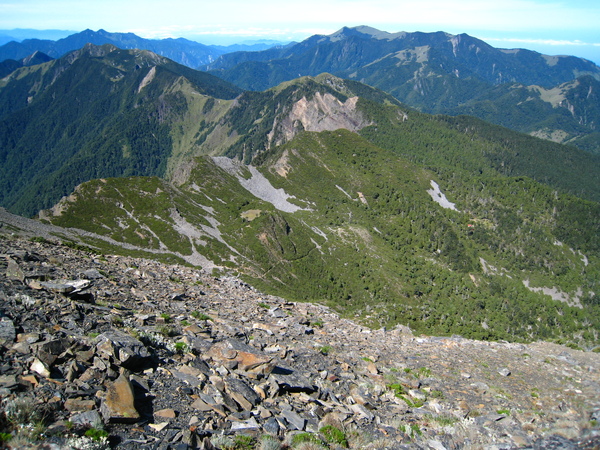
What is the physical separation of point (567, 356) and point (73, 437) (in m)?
38.2

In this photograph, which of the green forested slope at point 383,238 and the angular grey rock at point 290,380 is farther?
the green forested slope at point 383,238

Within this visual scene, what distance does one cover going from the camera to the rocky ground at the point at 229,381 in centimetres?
1183

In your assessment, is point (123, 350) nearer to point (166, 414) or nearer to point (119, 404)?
point (119, 404)

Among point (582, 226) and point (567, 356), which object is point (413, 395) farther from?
point (582, 226)

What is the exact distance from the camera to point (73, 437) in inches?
403

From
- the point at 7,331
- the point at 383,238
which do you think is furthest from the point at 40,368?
the point at 383,238

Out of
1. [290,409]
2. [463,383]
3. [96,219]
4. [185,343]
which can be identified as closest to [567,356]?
[463,383]

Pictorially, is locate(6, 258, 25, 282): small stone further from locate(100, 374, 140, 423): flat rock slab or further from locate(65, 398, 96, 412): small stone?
locate(65, 398, 96, 412): small stone

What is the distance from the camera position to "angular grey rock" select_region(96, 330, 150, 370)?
48.0 feet

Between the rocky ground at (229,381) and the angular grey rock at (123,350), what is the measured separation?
0.19 feet

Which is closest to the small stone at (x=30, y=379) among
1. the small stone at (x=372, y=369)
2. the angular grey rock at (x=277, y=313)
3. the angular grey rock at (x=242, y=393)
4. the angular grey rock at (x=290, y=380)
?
the angular grey rock at (x=242, y=393)

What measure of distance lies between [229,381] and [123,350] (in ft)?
15.2

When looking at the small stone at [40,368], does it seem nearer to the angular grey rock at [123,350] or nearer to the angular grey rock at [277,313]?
the angular grey rock at [123,350]

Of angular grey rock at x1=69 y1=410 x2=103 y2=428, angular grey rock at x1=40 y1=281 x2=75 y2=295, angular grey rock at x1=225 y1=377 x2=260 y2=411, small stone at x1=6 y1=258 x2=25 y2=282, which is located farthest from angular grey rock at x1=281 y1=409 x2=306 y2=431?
small stone at x1=6 y1=258 x2=25 y2=282
